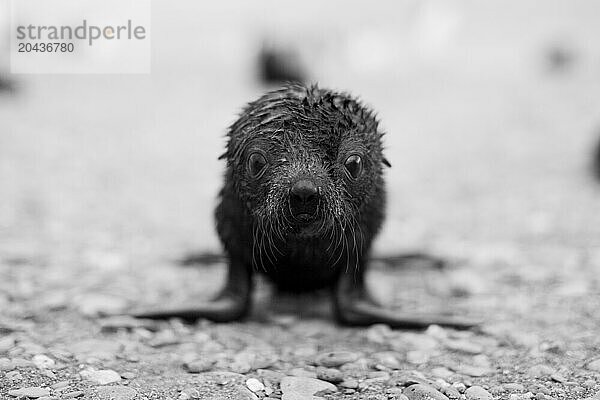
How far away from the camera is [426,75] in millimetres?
14938

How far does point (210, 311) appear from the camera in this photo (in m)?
4.12

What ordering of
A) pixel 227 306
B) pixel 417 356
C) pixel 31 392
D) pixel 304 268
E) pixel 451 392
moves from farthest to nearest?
pixel 227 306 → pixel 304 268 → pixel 417 356 → pixel 451 392 → pixel 31 392

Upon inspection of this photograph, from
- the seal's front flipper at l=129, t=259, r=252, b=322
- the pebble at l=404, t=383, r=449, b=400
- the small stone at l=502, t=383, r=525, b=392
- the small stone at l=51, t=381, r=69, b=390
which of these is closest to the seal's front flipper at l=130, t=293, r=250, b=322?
the seal's front flipper at l=129, t=259, r=252, b=322

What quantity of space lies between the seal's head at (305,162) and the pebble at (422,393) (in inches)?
36.1

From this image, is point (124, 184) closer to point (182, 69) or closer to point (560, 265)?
point (560, 265)

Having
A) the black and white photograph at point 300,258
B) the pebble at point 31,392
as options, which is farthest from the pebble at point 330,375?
the pebble at point 31,392

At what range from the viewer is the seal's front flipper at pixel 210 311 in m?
4.08

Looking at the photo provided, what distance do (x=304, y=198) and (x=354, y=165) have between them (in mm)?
500

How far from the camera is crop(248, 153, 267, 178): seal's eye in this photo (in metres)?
3.70

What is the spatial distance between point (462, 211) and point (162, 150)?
189 inches

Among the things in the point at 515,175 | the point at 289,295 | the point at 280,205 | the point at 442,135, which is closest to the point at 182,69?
the point at 442,135

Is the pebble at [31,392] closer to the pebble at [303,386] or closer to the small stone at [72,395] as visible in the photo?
the small stone at [72,395]

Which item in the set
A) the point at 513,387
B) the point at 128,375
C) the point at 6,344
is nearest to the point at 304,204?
the point at 128,375

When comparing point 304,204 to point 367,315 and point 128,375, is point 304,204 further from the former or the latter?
point 128,375
